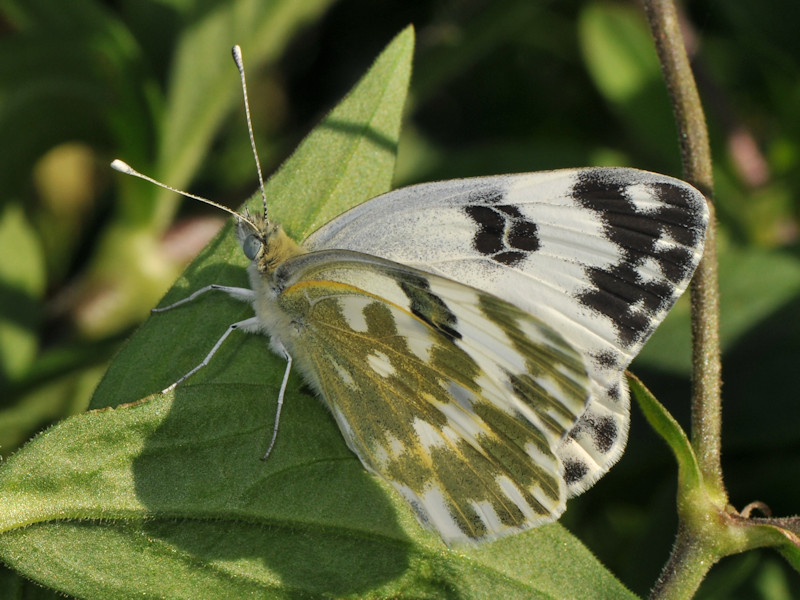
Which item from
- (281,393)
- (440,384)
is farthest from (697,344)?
(281,393)

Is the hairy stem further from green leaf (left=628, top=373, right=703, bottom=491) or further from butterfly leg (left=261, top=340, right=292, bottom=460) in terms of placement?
butterfly leg (left=261, top=340, right=292, bottom=460)

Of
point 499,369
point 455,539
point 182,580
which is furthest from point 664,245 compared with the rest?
point 182,580

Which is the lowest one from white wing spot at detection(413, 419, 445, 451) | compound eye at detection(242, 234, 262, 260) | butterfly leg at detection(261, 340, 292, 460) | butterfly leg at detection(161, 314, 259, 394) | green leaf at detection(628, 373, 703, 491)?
green leaf at detection(628, 373, 703, 491)

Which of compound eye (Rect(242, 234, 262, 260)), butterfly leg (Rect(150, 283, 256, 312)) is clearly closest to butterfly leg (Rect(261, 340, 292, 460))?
butterfly leg (Rect(150, 283, 256, 312))

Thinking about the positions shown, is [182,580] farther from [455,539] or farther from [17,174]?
[17,174]

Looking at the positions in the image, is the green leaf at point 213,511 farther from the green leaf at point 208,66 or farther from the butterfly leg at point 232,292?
the green leaf at point 208,66

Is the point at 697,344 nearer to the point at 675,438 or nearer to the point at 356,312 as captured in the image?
the point at 675,438
